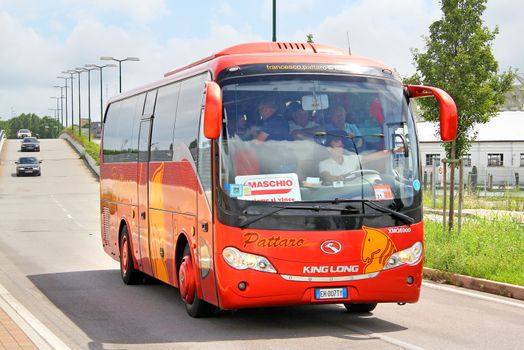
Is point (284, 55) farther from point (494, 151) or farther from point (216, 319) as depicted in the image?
point (494, 151)

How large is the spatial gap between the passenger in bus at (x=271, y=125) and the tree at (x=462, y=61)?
24.4 meters

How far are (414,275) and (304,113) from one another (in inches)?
83.4

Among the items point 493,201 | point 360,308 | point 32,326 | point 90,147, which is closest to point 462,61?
point 493,201

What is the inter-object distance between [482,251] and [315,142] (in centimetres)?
654

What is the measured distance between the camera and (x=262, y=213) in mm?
10984

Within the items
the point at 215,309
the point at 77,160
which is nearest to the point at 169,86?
the point at 215,309

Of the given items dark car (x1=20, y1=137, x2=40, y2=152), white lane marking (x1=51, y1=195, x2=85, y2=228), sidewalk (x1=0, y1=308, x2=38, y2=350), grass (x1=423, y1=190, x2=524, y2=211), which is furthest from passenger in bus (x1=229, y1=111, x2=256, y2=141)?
dark car (x1=20, y1=137, x2=40, y2=152)

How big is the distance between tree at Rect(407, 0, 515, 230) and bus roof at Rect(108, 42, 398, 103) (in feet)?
75.4

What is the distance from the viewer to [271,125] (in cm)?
1128

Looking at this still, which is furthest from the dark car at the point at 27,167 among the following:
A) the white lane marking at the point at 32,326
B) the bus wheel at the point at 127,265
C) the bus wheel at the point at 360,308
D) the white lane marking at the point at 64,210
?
the bus wheel at the point at 360,308

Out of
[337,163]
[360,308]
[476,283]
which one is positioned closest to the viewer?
[337,163]

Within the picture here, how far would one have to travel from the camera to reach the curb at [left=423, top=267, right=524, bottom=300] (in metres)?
14.6

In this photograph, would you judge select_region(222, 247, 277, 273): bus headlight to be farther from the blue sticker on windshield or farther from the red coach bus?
the blue sticker on windshield

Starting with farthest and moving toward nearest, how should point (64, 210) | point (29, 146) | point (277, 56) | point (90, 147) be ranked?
point (29, 146), point (90, 147), point (64, 210), point (277, 56)
